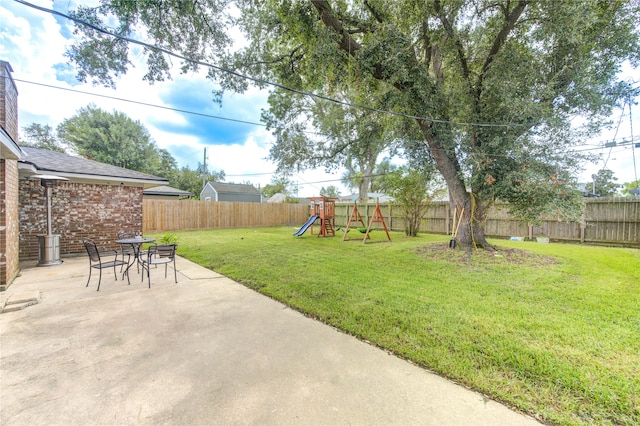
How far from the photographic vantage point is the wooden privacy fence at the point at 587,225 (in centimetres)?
815

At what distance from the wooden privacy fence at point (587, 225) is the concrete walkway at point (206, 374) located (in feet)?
20.8

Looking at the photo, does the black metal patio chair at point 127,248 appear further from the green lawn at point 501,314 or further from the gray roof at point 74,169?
the gray roof at point 74,169

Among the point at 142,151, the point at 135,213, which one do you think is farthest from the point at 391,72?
the point at 142,151

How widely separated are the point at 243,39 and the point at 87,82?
4.33 m

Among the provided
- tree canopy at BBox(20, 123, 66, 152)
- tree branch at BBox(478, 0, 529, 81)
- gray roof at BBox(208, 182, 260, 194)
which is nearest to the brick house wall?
tree branch at BBox(478, 0, 529, 81)

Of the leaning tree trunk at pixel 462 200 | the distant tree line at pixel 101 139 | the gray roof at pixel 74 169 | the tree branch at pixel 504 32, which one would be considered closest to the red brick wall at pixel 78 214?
the gray roof at pixel 74 169

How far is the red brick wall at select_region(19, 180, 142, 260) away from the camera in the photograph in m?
6.30

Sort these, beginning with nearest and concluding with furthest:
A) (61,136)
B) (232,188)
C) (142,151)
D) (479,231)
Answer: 1. (479,231)
2. (61,136)
3. (142,151)
4. (232,188)

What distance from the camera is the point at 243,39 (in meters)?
7.98

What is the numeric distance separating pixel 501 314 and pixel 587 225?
9100 mm

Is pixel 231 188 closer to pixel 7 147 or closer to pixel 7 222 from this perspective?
pixel 7 222

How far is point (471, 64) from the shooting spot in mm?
6809

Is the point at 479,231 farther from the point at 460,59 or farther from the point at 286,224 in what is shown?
the point at 286,224

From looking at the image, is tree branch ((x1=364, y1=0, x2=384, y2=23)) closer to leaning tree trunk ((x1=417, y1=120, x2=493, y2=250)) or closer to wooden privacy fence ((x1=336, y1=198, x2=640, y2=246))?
leaning tree trunk ((x1=417, y1=120, x2=493, y2=250))
